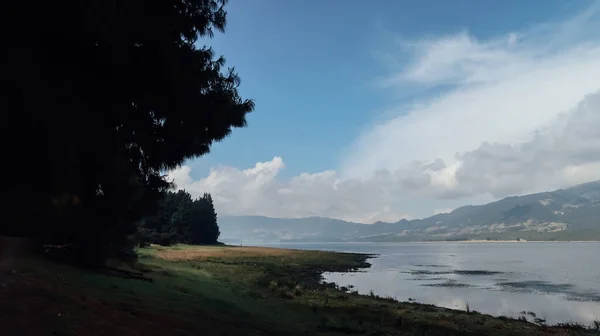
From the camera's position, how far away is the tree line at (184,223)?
93.0m

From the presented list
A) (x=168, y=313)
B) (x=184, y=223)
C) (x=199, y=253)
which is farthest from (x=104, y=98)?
(x=184, y=223)

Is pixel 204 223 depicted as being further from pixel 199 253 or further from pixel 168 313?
pixel 168 313

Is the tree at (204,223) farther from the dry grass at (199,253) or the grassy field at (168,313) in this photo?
the grassy field at (168,313)

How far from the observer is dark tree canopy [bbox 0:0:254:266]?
30.7ft

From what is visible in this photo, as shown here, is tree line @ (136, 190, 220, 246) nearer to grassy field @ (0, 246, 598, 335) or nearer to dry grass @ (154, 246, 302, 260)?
dry grass @ (154, 246, 302, 260)

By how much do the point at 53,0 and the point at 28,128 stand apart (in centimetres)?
275

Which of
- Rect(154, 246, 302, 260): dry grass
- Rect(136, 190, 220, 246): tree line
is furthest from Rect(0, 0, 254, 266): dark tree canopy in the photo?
Rect(136, 190, 220, 246): tree line

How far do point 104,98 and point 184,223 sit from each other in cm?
10444

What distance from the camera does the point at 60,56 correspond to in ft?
34.4

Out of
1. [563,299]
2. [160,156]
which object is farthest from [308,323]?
[563,299]

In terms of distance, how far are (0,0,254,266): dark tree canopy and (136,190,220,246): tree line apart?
251 feet

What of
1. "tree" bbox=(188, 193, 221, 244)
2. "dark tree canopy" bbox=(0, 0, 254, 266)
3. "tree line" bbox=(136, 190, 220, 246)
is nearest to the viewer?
"dark tree canopy" bbox=(0, 0, 254, 266)

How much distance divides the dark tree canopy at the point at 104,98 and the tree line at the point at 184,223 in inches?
3018

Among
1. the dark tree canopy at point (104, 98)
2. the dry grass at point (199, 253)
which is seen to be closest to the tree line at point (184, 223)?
the dry grass at point (199, 253)
